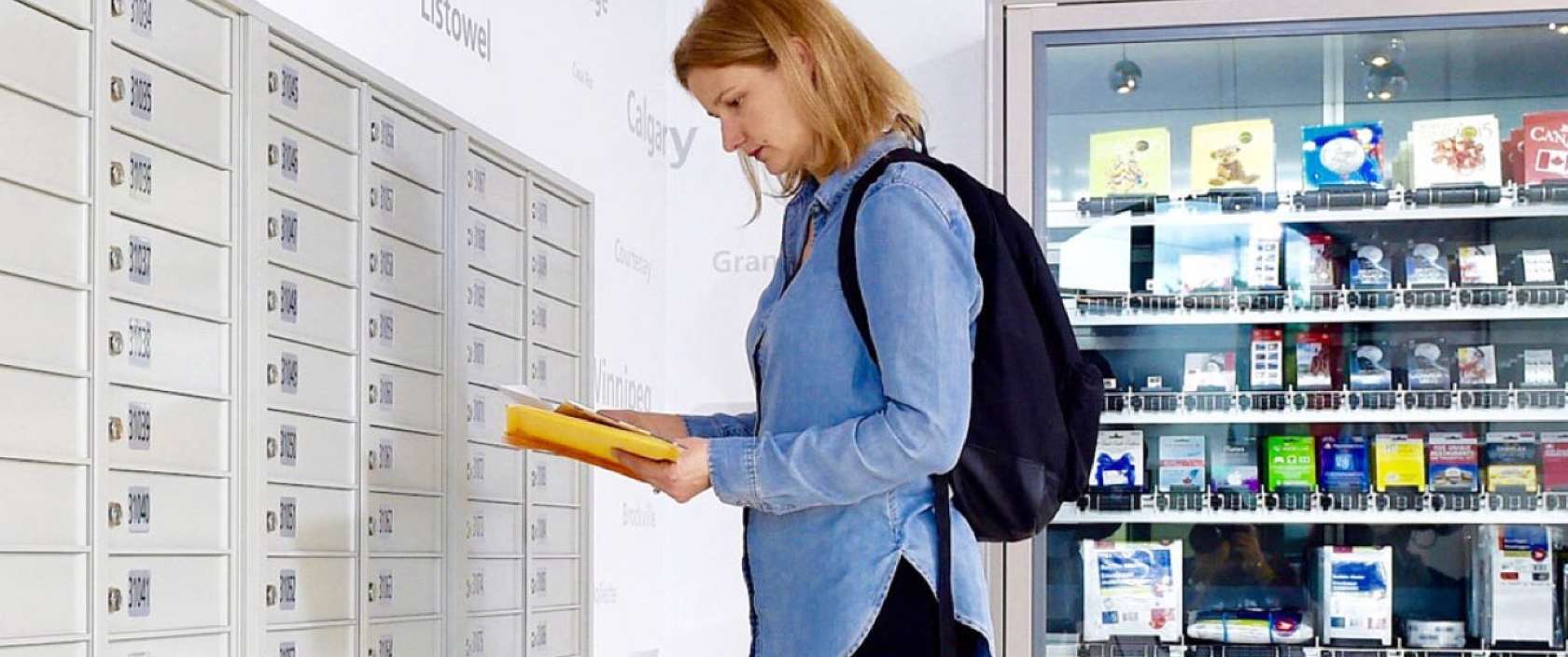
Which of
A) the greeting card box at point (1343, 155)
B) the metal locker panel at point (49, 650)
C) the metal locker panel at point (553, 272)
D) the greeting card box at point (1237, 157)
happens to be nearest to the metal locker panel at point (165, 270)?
the metal locker panel at point (49, 650)

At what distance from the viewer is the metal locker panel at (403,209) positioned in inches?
95.9

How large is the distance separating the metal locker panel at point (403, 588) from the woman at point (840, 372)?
24.0 inches

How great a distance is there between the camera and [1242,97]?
411 centimetres

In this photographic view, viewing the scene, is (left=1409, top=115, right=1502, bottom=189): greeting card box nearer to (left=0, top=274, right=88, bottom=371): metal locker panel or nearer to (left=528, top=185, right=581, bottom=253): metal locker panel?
(left=528, top=185, right=581, bottom=253): metal locker panel

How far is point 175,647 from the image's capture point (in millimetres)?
1927

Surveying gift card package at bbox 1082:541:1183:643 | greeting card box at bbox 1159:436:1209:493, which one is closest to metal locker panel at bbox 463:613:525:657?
gift card package at bbox 1082:541:1183:643

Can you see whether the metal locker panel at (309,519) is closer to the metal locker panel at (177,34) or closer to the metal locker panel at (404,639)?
the metal locker panel at (404,639)

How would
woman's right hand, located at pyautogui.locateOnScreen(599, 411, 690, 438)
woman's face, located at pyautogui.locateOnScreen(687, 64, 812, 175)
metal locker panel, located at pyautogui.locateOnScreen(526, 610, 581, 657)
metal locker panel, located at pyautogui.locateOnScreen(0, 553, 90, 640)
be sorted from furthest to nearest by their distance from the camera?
metal locker panel, located at pyautogui.locateOnScreen(526, 610, 581, 657) < woman's right hand, located at pyautogui.locateOnScreen(599, 411, 690, 438) < woman's face, located at pyautogui.locateOnScreen(687, 64, 812, 175) < metal locker panel, located at pyautogui.locateOnScreen(0, 553, 90, 640)

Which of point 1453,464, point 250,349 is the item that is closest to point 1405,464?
point 1453,464

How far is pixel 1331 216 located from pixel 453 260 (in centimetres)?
213

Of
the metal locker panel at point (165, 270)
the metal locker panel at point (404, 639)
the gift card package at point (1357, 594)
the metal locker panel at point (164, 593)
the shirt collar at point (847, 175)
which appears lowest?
the gift card package at point (1357, 594)

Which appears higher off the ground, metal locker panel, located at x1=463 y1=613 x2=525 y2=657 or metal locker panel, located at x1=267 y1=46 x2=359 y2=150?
metal locker panel, located at x1=267 y1=46 x2=359 y2=150

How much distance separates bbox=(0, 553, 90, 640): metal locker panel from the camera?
164cm

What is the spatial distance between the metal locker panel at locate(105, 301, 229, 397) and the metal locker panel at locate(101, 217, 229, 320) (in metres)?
0.01
